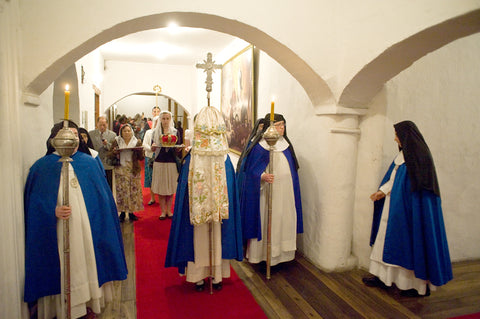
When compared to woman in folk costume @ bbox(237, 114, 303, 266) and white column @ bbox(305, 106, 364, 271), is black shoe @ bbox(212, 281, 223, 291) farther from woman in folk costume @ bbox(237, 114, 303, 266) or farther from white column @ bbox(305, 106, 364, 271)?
white column @ bbox(305, 106, 364, 271)

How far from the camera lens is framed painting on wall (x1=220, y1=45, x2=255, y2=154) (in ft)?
21.4

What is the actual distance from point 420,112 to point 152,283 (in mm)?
3828

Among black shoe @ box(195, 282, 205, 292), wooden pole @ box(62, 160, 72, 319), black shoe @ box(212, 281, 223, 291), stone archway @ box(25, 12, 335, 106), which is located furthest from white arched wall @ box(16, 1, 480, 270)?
black shoe @ box(195, 282, 205, 292)

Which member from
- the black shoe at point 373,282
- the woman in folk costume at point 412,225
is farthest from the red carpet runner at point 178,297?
the woman in folk costume at point 412,225

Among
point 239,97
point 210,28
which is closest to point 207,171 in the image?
point 210,28

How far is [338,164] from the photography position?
397cm

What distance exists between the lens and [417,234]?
3270 mm

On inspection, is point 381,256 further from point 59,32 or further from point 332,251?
point 59,32

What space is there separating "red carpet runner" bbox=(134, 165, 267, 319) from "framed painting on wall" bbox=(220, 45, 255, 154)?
130 inches

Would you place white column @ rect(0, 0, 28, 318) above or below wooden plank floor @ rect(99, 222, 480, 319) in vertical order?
above

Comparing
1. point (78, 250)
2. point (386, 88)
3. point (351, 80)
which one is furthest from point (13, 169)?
point (386, 88)

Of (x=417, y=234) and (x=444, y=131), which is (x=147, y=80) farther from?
(x=417, y=234)

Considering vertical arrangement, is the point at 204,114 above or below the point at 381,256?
above

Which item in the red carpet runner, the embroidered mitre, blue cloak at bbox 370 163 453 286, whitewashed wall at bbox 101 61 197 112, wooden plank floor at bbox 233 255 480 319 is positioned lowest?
wooden plank floor at bbox 233 255 480 319
